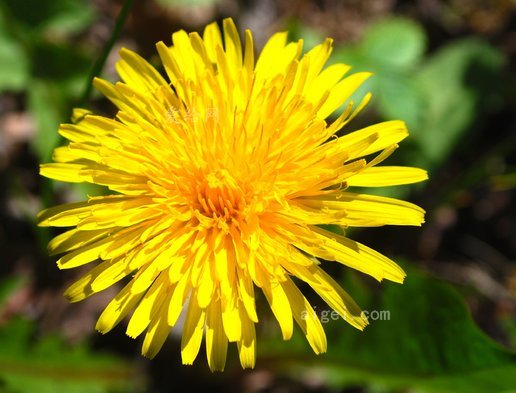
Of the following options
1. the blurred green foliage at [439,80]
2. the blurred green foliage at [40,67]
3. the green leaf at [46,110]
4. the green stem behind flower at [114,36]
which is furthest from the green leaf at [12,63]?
the blurred green foliage at [439,80]

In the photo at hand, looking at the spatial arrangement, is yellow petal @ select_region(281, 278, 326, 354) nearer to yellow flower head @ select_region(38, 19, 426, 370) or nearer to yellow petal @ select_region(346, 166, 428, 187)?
yellow flower head @ select_region(38, 19, 426, 370)

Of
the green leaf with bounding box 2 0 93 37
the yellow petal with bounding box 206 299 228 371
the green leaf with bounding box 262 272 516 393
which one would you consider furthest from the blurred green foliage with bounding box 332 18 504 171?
the yellow petal with bounding box 206 299 228 371

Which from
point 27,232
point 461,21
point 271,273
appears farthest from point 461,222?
point 27,232

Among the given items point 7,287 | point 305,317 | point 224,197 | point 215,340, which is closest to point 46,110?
point 7,287

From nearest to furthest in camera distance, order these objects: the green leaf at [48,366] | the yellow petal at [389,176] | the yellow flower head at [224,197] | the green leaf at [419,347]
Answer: the yellow flower head at [224,197]
the yellow petal at [389,176]
the green leaf at [419,347]
the green leaf at [48,366]

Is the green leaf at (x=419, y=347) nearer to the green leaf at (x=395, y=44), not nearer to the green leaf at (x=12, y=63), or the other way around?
the green leaf at (x=395, y=44)
